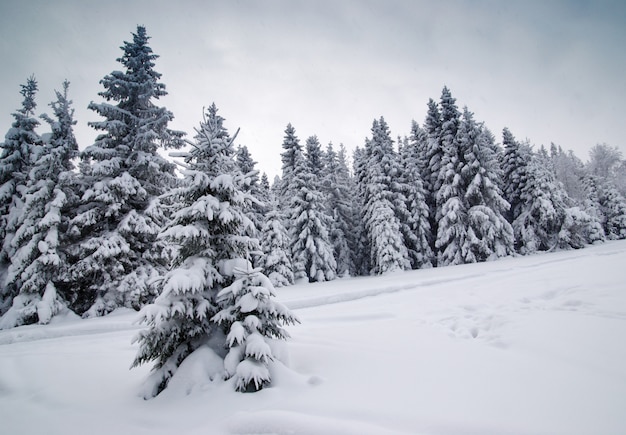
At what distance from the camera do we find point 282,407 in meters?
3.21

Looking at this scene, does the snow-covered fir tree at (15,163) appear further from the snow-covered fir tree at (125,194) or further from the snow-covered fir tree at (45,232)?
the snow-covered fir tree at (125,194)

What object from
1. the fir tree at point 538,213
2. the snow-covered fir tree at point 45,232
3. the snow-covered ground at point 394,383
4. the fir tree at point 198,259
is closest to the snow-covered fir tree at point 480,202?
the fir tree at point 538,213

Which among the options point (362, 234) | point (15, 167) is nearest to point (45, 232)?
point (15, 167)

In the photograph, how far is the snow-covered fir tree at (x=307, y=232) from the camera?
23.9m

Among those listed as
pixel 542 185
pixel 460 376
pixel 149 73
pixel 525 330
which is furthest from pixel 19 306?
pixel 542 185

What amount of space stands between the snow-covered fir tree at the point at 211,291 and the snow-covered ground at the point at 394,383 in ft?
1.23

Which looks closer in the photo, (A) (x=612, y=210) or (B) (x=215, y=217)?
(B) (x=215, y=217)

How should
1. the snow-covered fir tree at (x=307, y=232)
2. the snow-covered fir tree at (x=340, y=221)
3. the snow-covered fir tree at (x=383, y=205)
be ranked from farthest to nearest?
the snow-covered fir tree at (x=340, y=221) < the snow-covered fir tree at (x=307, y=232) < the snow-covered fir tree at (x=383, y=205)

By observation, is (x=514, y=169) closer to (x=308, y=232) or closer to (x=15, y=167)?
(x=308, y=232)

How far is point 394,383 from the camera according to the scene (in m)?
3.58

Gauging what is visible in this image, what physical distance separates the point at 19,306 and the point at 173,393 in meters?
13.2

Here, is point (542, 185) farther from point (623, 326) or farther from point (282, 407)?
point (282, 407)

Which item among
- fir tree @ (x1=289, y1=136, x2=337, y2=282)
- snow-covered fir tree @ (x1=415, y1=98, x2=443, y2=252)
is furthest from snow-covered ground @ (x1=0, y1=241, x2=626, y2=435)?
snow-covered fir tree @ (x1=415, y1=98, x2=443, y2=252)

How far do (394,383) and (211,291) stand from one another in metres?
2.92
